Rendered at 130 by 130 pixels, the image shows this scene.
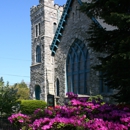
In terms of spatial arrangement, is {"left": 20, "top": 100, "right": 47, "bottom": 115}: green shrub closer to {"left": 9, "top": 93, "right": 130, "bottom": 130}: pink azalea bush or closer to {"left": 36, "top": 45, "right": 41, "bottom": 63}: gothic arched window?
{"left": 36, "top": 45, "right": 41, "bottom": 63}: gothic arched window

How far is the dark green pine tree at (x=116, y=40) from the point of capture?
24.9 ft

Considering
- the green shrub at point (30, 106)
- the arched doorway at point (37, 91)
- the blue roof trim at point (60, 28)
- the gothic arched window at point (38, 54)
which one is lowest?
the green shrub at point (30, 106)

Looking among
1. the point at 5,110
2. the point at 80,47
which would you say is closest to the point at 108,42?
the point at 5,110

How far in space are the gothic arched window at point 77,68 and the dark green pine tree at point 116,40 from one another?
445 inches

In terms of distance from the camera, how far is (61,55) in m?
24.7

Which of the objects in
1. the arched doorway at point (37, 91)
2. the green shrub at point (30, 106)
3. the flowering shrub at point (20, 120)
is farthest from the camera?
the arched doorway at point (37, 91)

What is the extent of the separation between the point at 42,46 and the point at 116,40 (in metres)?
20.3

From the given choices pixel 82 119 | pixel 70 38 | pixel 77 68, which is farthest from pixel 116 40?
pixel 70 38

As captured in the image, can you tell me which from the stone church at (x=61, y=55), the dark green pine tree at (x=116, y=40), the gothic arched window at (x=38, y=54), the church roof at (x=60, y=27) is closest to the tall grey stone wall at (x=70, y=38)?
the stone church at (x=61, y=55)

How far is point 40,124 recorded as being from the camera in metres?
6.76

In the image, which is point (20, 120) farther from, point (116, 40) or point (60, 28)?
point (60, 28)

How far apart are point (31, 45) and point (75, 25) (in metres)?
9.51

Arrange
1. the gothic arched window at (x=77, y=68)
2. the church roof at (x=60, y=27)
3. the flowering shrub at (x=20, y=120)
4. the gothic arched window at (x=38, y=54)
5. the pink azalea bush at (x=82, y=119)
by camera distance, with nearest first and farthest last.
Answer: the pink azalea bush at (x=82, y=119)
the flowering shrub at (x=20, y=120)
the gothic arched window at (x=77, y=68)
the church roof at (x=60, y=27)
the gothic arched window at (x=38, y=54)

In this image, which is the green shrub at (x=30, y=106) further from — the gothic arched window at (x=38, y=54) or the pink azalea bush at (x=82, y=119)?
the pink azalea bush at (x=82, y=119)
